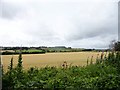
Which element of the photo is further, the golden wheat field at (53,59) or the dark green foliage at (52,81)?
the golden wheat field at (53,59)

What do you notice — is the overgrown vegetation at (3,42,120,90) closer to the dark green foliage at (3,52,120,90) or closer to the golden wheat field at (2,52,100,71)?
the dark green foliage at (3,52,120,90)

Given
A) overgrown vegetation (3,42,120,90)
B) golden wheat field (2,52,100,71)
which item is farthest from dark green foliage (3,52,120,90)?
golden wheat field (2,52,100,71)

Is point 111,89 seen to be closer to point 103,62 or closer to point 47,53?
point 103,62

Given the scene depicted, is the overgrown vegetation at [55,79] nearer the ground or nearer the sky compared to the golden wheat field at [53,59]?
nearer the ground

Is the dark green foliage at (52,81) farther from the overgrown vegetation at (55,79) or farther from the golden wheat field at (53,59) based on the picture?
the golden wheat field at (53,59)

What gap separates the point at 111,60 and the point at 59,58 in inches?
111

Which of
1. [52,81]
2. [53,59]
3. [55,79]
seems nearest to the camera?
[52,81]

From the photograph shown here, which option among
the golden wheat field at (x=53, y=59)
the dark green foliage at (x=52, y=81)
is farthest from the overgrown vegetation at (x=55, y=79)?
the golden wheat field at (x=53, y=59)

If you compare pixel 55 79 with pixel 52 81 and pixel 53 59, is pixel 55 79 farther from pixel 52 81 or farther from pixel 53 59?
pixel 53 59

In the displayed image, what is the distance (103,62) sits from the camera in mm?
16500

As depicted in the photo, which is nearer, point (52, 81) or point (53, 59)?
point (52, 81)

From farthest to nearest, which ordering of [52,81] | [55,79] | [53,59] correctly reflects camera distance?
[53,59] → [55,79] → [52,81]

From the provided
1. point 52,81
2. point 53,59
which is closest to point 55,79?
point 52,81

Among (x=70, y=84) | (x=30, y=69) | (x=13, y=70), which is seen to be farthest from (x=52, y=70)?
(x=70, y=84)
